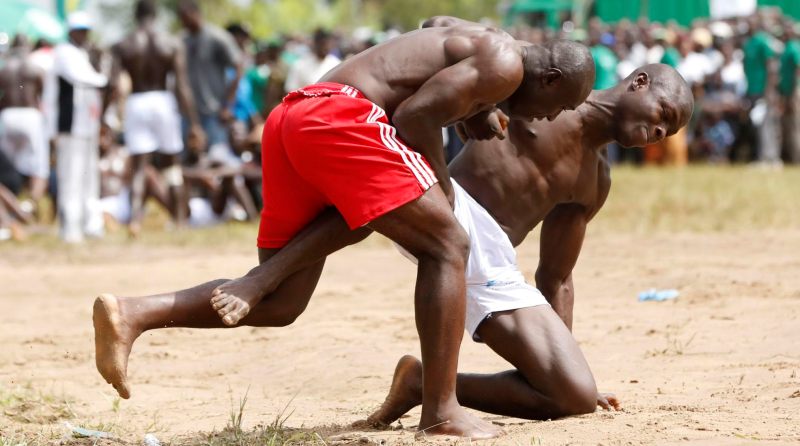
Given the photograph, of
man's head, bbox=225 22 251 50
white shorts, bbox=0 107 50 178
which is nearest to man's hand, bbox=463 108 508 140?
white shorts, bbox=0 107 50 178

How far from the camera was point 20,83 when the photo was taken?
1238 centimetres

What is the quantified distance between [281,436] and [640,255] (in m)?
5.67

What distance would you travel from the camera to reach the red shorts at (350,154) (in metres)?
3.86

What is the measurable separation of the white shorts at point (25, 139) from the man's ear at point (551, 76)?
9.16m

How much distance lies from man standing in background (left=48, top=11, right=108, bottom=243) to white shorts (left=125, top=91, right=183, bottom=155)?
1.16ft

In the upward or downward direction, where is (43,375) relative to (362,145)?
downward

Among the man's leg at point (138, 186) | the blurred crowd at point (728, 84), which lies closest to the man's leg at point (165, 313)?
the man's leg at point (138, 186)

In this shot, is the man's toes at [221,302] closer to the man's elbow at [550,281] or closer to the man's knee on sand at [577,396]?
the man's knee on sand at [577,396]

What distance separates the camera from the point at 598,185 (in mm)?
4777

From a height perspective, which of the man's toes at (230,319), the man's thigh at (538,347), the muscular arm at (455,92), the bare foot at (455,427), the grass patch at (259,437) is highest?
the muscular arm at (455,92)

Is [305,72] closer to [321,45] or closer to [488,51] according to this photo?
[321,45]

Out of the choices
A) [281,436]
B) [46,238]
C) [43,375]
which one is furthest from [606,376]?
[46,238]

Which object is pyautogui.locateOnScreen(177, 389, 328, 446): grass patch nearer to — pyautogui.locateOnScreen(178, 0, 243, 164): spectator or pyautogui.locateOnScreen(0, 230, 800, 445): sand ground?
pyautogui.locateOnScreen(0, 230, 800, 445): sand ground

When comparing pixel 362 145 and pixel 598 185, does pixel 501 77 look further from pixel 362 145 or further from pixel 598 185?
pixel 598 185
